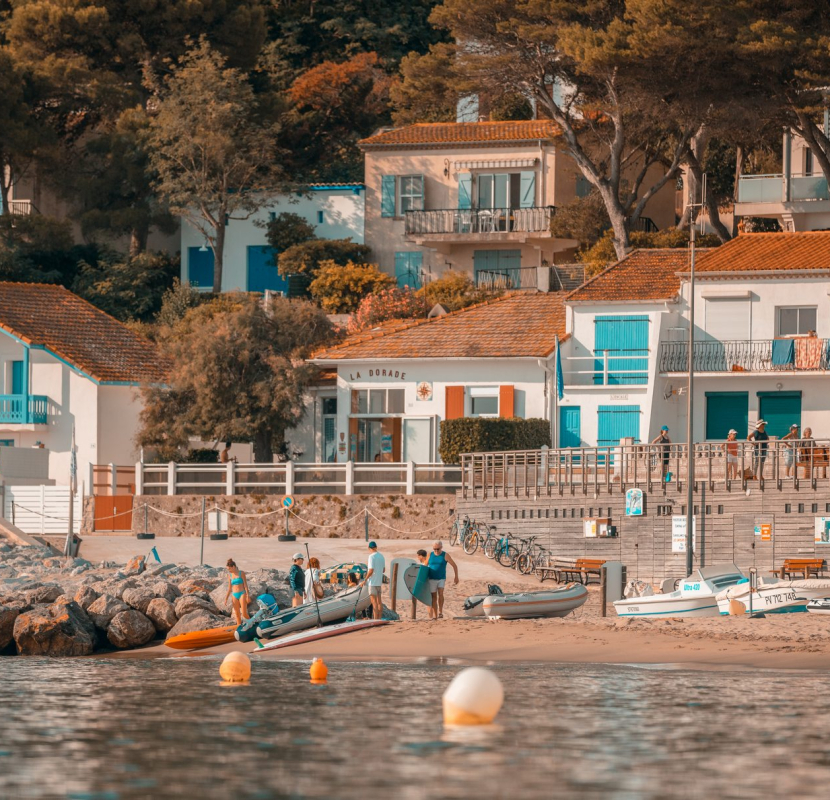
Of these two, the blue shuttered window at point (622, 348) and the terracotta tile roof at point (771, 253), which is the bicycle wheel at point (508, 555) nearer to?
the blue shuttered window at point (622, 348)

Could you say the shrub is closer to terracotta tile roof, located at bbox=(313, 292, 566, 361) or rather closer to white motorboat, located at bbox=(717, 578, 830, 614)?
terracotta tile roof, located at bbox=(313, 292, 566, 361)

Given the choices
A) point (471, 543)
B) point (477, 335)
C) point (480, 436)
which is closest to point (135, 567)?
point (471, 543)

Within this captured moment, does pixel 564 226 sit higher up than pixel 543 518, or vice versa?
pixel 564 226

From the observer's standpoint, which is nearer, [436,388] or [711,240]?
[436,388]

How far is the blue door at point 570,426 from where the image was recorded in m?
44.9

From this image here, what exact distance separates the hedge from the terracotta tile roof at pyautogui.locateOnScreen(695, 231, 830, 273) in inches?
277

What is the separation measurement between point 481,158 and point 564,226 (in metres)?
4.73

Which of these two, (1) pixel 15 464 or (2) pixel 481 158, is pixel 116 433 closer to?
(1) pixel 15 464

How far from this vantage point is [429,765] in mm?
17875

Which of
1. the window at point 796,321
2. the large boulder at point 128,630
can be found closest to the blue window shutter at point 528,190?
the window at point 796,321

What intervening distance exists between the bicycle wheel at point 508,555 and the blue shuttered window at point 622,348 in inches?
319

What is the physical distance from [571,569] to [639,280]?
1276 centimetres

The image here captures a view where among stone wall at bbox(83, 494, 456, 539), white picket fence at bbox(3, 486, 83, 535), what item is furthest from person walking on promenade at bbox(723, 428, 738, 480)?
white picket fence at bbox(3, 486, 83, 535)

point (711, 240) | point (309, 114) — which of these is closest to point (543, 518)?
point (711, 240)
